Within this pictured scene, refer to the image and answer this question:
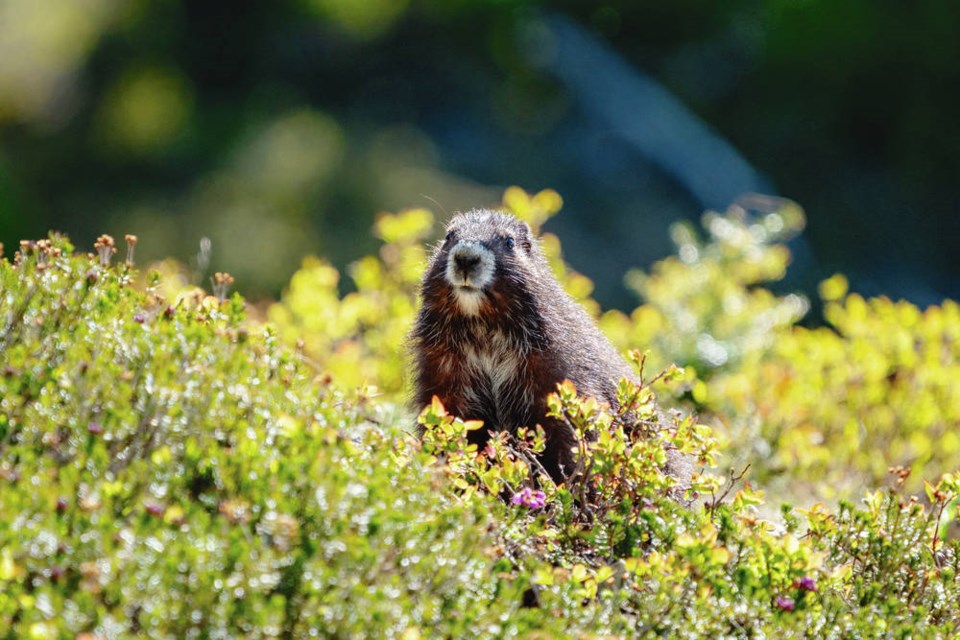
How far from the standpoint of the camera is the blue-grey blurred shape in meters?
12.6

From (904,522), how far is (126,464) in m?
2.60

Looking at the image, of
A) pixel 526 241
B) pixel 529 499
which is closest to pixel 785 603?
pixel 529 499

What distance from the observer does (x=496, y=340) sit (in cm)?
493

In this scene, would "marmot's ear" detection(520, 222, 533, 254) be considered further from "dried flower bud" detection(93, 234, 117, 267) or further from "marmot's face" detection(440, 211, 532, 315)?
"dried flower bud" detection(93, 234, 117, 267)

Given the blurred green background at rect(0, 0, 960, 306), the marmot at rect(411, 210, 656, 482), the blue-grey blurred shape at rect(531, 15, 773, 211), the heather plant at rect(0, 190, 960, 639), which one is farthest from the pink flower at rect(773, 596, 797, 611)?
the blue-grey blurred shape at rect(531, 15, 773, 211)

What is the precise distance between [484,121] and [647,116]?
1850 mm

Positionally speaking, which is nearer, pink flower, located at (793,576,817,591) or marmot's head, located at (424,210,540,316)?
pink flower, located at (793,576,817,591)

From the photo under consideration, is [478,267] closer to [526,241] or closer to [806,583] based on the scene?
[526,241]

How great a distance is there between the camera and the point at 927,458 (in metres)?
6.61

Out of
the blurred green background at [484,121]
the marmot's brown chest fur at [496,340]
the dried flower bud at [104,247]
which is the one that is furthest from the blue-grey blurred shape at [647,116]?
the dried flower bud at [104,247]

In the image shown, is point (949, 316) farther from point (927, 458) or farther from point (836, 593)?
point (836, 593)

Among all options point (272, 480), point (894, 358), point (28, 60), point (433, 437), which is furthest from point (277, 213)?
point (272, 480)

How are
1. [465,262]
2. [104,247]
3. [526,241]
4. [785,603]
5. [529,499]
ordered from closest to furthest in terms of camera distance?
[785,603], [529,499], [104,247], [465,262], [526,241]

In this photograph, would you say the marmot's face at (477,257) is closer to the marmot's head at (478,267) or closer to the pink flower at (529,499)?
the marmot's head at (478,267)
